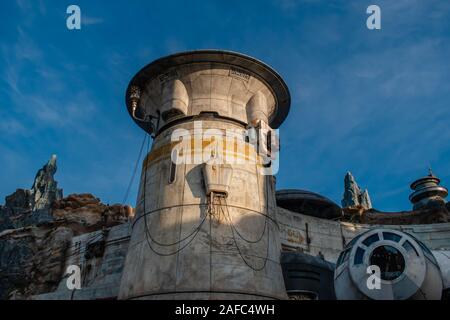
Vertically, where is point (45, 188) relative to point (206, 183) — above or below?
above

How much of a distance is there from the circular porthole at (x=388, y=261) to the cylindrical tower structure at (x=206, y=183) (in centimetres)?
571

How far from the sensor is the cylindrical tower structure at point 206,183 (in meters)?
18.0

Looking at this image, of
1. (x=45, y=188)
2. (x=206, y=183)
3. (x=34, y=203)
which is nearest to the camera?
(x=206, y=183)

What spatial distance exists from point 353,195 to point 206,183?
124 metres

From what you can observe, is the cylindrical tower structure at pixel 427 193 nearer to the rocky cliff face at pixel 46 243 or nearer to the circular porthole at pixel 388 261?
the rocky cliff face at pixel 46 243

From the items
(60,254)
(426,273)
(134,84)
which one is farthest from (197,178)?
(60,254)

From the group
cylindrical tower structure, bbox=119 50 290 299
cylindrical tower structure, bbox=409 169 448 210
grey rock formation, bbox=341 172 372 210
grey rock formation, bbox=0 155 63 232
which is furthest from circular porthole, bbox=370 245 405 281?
grey rock formation, bbox=341 172 372 210

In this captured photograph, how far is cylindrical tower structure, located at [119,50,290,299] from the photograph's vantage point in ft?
58.9

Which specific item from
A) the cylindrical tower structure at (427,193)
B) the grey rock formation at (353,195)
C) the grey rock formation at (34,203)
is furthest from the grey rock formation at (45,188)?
the cylindrical tower structure at (427,193)

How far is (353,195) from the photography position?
134500 mm

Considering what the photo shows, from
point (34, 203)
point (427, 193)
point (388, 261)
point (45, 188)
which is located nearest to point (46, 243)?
point (388, 261)

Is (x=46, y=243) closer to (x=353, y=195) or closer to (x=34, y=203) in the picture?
(x=34, y=203)

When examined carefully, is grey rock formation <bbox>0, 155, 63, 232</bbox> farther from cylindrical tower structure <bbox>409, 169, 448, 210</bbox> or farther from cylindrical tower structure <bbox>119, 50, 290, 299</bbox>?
cylindrical tower structure <bbox>409, 169, 448, 210</bbox>
